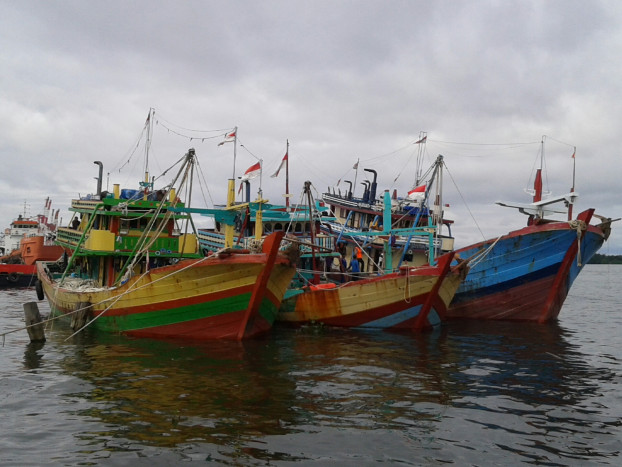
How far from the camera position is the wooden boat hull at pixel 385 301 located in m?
18.1

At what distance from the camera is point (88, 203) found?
70.1 ft

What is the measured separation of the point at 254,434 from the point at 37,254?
148 ft

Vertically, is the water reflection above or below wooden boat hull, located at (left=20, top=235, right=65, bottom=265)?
below

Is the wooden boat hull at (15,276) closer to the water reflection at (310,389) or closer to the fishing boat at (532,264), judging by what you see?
the water reflection at (310,389)

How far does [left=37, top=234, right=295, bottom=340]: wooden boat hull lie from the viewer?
1482 cm

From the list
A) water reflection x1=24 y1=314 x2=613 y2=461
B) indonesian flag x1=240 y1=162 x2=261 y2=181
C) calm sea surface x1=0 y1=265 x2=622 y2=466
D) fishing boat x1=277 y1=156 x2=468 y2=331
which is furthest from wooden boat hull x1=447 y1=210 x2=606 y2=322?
indonesian flag x1=240 y1=162 x2=261 y2=181

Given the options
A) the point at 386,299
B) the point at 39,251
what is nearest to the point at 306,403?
the point at 386,299

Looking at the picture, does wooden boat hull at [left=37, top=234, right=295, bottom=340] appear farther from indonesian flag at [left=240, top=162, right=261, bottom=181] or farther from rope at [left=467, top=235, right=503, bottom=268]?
rope at [left=467, top=235, right=503, bottom=268]

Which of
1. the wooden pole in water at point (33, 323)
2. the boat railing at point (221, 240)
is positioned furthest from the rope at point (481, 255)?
the wooden pole in water at point (33, 323)

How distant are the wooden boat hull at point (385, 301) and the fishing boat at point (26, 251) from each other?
2981 centimetres

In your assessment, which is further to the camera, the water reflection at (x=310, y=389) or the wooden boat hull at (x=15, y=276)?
the wooden boat hull at (x=15, y=276)

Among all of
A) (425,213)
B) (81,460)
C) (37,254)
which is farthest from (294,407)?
(37,254)

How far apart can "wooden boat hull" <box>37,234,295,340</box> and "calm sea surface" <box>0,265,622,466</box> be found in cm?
59

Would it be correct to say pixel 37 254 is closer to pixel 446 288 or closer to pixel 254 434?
pixel 446 288
